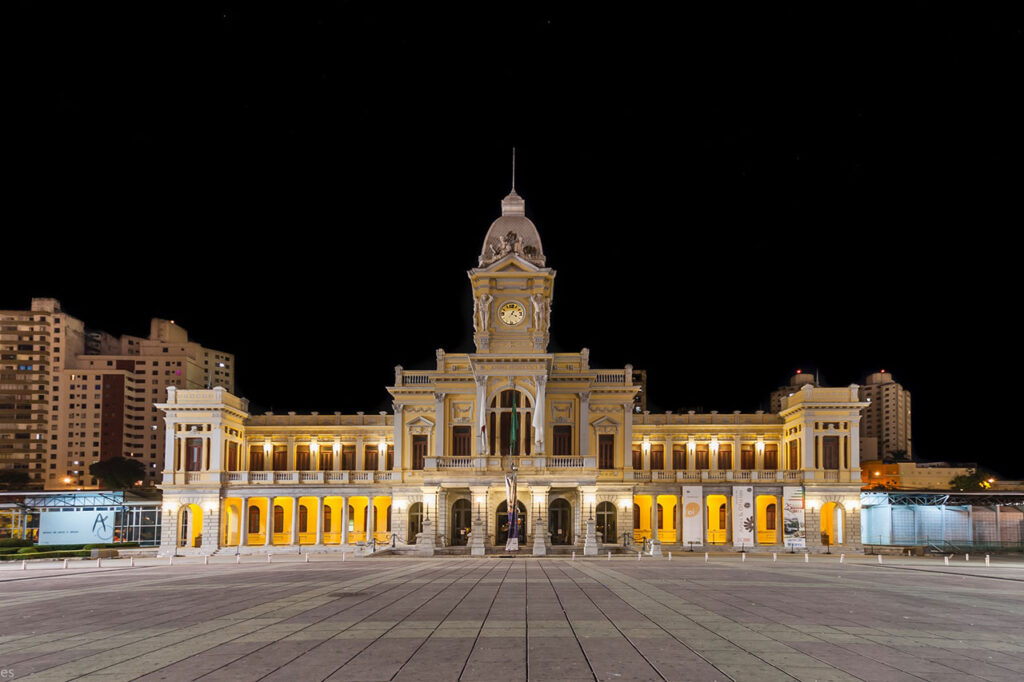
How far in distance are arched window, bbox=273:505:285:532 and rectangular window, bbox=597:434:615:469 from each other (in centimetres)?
2788

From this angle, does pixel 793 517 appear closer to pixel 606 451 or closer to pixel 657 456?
pixel 657 456

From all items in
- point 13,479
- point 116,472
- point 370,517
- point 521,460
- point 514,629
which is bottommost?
point 370,517

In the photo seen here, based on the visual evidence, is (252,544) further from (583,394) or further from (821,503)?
→ (821,503)

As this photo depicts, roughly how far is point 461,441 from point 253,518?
2021cm

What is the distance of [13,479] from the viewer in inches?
5807

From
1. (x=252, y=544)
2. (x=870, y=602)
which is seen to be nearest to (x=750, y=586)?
(x=870, y=602)

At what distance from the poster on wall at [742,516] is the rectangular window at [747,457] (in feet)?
25.3

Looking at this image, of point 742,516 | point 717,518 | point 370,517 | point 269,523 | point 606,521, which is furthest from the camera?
point 717,518

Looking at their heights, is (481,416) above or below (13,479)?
above

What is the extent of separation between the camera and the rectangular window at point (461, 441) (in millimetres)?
79125

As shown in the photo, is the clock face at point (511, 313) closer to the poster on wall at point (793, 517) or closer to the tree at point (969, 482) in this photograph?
the poster on wall at point (793, 517)

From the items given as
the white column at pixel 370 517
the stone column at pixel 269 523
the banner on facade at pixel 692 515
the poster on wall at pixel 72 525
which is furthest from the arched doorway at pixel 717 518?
the poster on wall at pixel 72 525

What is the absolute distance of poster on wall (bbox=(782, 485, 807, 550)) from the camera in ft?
244

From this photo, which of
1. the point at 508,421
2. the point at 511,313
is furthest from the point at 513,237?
the point at 508,421
